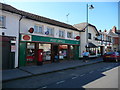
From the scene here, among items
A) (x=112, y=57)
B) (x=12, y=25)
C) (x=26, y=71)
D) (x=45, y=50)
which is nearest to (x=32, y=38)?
(x=12, y=25)

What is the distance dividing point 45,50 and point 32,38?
8.18 feet

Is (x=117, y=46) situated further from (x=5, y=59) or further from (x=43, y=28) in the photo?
(x=5, y=59)

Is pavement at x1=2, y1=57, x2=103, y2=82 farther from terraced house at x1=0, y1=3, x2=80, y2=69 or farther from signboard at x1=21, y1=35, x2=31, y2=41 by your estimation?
signboard at x1=21, y1=35, x2=31, y2=41

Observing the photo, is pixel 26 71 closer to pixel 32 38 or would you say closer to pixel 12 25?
pixel 32 38

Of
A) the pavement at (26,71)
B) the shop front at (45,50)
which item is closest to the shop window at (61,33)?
the shop front at (45,50)

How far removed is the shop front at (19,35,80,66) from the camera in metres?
10.7

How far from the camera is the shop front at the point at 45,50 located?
10723 millimetres

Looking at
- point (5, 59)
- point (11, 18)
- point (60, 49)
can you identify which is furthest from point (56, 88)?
point (60, 49)

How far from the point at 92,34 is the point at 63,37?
28.8 feet

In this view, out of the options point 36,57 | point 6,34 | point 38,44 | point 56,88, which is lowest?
point 56,88

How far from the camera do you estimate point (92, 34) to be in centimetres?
2169

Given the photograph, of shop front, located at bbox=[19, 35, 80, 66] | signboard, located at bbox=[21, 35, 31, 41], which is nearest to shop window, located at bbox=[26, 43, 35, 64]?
shop front, located at bbox=[19, 35, 80, 66]

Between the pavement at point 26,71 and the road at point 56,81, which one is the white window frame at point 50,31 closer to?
the pavement at point 26,71

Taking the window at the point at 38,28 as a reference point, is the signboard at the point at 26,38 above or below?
below
